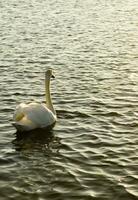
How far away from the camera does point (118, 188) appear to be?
11.9 metres

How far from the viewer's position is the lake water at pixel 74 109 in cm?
1219

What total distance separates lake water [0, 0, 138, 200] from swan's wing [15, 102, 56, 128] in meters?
0.45

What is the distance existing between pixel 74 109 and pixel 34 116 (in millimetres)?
2739

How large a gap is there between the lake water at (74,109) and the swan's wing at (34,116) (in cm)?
45

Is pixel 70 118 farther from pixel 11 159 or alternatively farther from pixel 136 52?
pixel 136 52

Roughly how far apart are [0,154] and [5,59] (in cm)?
1224

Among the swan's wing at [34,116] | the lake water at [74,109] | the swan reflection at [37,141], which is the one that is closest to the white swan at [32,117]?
the swan's wing at [34,116]

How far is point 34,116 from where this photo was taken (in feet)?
50.4

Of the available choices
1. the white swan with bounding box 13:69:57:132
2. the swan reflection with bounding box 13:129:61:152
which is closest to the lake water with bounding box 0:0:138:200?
the swan reflection with bounding box 13:129:61:152

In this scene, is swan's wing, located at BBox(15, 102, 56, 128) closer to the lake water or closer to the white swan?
the white swan

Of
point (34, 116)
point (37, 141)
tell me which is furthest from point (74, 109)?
point (37, 141)

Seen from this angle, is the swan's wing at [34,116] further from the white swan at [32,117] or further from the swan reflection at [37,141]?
the swan reflection at [37,141]

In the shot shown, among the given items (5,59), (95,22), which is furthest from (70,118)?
(95,22)

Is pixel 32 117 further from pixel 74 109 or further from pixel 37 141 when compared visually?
pixel 74 109
